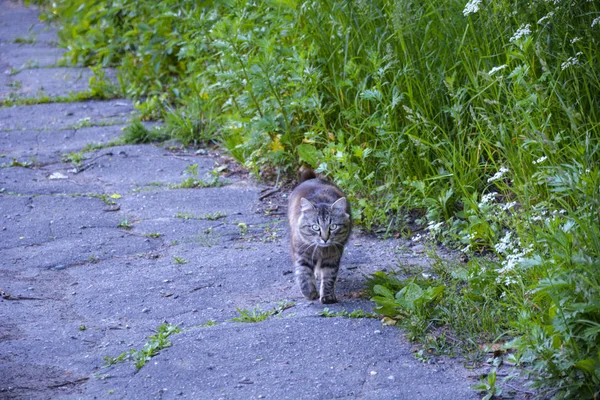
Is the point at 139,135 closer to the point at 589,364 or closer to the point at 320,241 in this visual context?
the point at 320,241

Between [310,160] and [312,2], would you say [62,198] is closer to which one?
[310,160]

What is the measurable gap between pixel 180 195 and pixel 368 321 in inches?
114

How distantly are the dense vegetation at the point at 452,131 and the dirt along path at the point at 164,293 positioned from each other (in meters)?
0.36

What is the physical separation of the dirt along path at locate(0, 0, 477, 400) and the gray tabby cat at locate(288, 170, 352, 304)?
5.1 inches

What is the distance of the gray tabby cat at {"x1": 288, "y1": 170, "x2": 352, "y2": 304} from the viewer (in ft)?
15.9

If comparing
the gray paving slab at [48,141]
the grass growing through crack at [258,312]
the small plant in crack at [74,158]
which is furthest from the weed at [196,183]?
the grass growing through crack at [258,312]

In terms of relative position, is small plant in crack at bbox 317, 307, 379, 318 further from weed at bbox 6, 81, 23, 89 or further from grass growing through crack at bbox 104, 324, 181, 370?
weed at bbox 6, 81, 23, 89

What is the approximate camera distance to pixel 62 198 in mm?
6840

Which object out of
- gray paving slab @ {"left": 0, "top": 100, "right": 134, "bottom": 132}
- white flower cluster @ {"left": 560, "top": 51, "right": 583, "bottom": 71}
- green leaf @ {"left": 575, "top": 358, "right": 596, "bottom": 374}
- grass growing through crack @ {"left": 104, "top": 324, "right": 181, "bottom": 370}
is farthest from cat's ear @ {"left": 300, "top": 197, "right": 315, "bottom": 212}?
gray paving slab @ {"left": 0, "top": 100, "right": 134, "bottom": 132}

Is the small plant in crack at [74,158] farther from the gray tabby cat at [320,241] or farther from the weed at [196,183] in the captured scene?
the gray tabby cat at [320,241]

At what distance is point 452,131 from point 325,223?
1409 mm

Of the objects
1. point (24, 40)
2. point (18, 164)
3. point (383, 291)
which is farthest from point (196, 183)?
point (24, 40)

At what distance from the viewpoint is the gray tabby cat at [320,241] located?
4848 millimetres

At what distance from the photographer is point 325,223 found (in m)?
4.86
